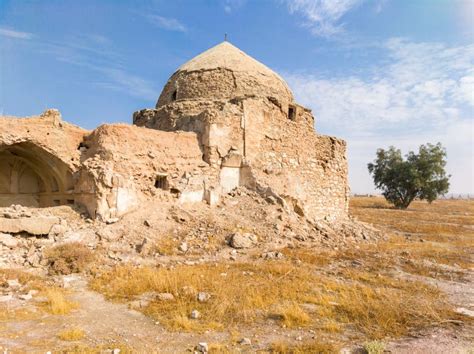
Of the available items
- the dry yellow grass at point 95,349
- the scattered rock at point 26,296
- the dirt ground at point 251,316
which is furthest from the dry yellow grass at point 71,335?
the scattered rock at point 26,296

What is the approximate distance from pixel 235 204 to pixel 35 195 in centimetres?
636

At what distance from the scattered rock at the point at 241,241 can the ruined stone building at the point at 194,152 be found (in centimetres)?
206

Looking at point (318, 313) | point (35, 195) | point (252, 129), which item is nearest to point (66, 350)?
point (318, 313)

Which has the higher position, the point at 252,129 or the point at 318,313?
the point at 252,129

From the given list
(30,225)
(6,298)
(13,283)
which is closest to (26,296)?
(6,298)

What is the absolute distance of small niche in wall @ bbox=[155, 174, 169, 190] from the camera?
10.2 meters

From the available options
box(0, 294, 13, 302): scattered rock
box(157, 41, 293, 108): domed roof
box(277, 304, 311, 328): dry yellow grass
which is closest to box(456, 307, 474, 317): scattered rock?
box(277, 304, 311, 328): dry yellow grass

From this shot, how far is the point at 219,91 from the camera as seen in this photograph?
1371 cm

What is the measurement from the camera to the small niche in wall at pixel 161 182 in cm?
1023

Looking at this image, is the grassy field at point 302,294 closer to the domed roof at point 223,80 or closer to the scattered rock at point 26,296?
the scattered rock at point 26,296

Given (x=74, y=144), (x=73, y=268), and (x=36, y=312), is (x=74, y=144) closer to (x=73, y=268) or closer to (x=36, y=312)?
(x=73, y=268)

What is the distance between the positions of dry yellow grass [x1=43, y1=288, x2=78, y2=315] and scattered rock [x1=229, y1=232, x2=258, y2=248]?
13.8 feet

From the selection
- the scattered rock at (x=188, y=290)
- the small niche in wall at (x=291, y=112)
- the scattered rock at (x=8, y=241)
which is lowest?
the scattered rock at (x=188, y=290)

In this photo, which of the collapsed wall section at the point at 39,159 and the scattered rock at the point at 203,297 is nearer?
the scattered rock at the point at 203,297
